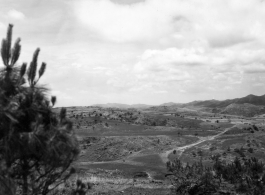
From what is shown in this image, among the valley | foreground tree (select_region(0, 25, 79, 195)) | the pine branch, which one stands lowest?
the valley

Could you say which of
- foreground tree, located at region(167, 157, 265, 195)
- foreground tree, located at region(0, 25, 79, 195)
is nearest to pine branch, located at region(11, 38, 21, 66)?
foreground tree, located at region(0, 25, 79, 195)

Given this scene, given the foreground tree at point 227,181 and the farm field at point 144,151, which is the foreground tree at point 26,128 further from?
the farm field at point 144,151

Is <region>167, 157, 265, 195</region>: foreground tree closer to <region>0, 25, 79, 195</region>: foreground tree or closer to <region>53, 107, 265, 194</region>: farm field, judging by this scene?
<region>53, 107, 265, 194</region>: farm field

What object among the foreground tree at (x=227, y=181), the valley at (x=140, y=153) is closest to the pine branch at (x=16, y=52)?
the valley at (x=140, y=153)

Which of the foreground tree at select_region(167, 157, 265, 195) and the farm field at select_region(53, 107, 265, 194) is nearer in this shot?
the foreground tree at select_region(167, 157, 265, 195)

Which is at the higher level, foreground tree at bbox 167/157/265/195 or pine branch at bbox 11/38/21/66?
pine branch at bbox 11/38/21/66

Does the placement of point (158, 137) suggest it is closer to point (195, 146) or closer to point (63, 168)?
point (195, 146)

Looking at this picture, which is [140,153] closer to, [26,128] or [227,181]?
[227,181]

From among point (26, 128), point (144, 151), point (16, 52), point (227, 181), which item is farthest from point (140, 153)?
point (16, 52)
